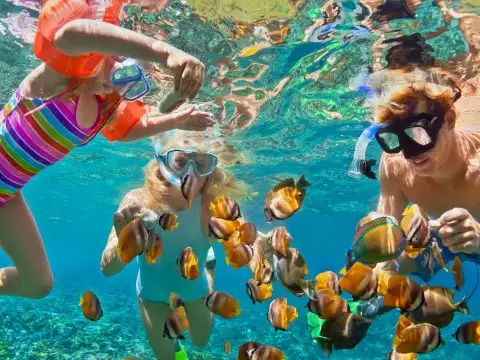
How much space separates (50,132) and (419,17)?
23.7ft

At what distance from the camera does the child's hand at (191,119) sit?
19.1ft

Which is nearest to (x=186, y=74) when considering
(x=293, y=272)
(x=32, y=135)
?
(x=293, y=272)

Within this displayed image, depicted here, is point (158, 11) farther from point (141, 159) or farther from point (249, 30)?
point (141, 159)

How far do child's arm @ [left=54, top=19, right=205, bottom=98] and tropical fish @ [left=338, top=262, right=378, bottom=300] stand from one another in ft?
6.65

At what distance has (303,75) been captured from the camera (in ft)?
39.0

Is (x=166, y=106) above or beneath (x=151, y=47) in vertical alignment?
beneath

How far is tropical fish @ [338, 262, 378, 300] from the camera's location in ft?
11.7

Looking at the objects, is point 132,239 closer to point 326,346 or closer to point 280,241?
point 280,241

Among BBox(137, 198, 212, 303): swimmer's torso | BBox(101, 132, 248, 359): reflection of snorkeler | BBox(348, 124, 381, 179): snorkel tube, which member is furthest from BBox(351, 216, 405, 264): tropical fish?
BBox(137, 198, 212, 303): swimmer's torso

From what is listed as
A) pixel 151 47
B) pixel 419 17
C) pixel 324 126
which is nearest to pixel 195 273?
pixel 151 47

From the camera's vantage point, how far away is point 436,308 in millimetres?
3471

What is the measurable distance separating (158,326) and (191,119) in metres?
4.05

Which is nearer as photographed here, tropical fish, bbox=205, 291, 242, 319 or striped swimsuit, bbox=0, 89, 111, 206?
tropical fish, bbox=205, 291, 242, 319

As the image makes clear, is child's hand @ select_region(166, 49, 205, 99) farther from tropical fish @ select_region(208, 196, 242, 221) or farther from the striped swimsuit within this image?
the striped swimsuit
